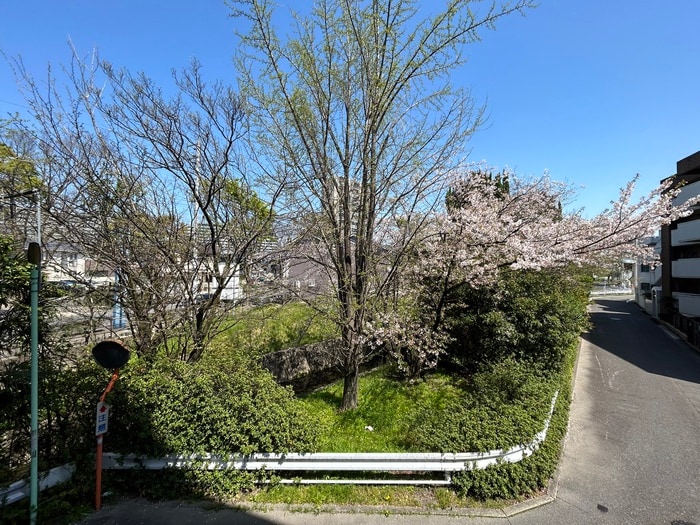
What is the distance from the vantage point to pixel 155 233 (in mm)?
5281

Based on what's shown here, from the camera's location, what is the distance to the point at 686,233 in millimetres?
19516

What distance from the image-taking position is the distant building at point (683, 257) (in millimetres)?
18328

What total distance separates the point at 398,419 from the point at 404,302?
104 inches

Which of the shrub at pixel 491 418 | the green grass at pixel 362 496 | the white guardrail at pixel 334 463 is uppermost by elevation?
the shrub at pixel 491 418

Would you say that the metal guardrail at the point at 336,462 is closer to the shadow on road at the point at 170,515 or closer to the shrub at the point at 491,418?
the shrub at the point at 491,418

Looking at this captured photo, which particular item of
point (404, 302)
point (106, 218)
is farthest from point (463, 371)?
point (106, 218)

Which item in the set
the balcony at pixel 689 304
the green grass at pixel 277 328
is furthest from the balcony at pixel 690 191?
the green grass at pixel 277 328

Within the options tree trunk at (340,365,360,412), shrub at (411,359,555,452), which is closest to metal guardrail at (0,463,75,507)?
shrub at (411,359,555,452)

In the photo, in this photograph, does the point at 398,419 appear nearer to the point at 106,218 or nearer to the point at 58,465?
the point at 58,465

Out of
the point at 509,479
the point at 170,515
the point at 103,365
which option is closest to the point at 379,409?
the point at 509,479

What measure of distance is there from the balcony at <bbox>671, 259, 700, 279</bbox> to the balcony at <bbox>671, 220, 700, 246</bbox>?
1.19 m

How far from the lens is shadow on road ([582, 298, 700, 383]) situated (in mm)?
9844

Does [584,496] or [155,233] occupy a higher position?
[155,233]

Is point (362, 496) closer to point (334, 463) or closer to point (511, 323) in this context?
point (334, 463)
